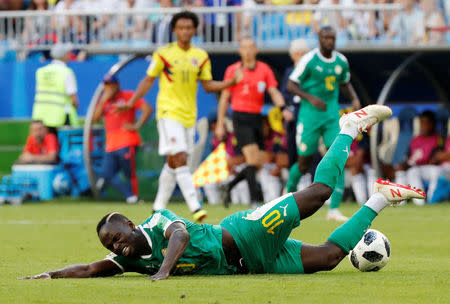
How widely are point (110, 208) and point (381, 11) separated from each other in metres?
6.06

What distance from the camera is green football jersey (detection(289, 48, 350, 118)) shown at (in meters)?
13.3

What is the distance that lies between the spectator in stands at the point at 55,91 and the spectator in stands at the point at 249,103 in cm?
375

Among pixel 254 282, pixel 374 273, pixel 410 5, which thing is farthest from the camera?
pixel 410 5

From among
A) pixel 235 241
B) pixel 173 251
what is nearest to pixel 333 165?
pixel 235 241

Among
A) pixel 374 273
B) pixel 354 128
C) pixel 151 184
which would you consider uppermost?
pixel 354 128

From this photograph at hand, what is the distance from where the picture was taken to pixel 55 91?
19203 millimetres

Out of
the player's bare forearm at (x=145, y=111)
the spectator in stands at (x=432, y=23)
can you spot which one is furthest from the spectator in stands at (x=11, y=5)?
the spectator in stands at (x=432, y=23)

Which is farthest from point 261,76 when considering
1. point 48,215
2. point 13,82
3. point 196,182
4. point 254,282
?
point 254,282

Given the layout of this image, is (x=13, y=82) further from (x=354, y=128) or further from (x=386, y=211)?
(x=354, y=128)

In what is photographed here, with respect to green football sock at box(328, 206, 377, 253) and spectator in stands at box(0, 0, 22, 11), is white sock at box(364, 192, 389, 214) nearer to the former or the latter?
green football sock at box(328, 206, 377, 253)

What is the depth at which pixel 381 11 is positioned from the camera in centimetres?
1830

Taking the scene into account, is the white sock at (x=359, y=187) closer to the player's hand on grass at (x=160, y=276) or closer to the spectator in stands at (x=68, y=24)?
the spectator in stands at (x=68, y=24)

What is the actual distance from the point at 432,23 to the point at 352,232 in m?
11.8

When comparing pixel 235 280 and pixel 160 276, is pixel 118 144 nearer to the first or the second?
pixel 235 280
